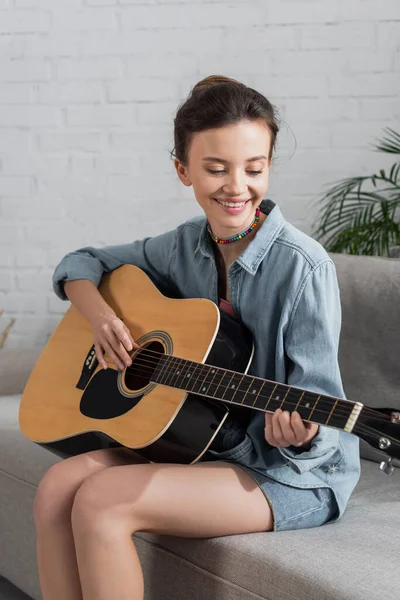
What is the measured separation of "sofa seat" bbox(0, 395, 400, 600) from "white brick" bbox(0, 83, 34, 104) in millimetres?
1823

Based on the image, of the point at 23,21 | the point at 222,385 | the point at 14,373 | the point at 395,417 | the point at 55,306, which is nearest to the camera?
the point at 395,417

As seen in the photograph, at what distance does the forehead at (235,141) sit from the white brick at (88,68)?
1.45m

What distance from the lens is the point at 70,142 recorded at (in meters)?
2.86

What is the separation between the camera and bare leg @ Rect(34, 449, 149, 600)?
1386 mm

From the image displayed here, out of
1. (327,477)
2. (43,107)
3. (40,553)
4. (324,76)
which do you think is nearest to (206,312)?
(327,477)

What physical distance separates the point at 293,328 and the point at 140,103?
1.62 meters

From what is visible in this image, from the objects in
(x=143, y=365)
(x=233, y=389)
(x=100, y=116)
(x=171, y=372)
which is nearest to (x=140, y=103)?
(x=100, y=116)

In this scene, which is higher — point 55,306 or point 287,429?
point 287,429

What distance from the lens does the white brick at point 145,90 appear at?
2.79 m

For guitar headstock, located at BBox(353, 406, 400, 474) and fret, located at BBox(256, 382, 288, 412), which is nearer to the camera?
guitar headstock, located at BBox(353, 406, 400, 474)

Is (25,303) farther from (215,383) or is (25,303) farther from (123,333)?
(215,383)

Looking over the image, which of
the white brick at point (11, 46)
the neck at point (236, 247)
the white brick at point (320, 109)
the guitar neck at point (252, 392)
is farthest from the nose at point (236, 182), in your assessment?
the white brick at point (11, 46)

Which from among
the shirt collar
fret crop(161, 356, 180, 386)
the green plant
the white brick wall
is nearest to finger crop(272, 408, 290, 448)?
fret crop(161, 356, 180, 386)

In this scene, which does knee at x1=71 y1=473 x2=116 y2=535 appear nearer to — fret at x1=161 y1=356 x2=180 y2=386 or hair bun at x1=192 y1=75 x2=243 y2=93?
fret at x1=161 y1=356 x2=180 y2=386
